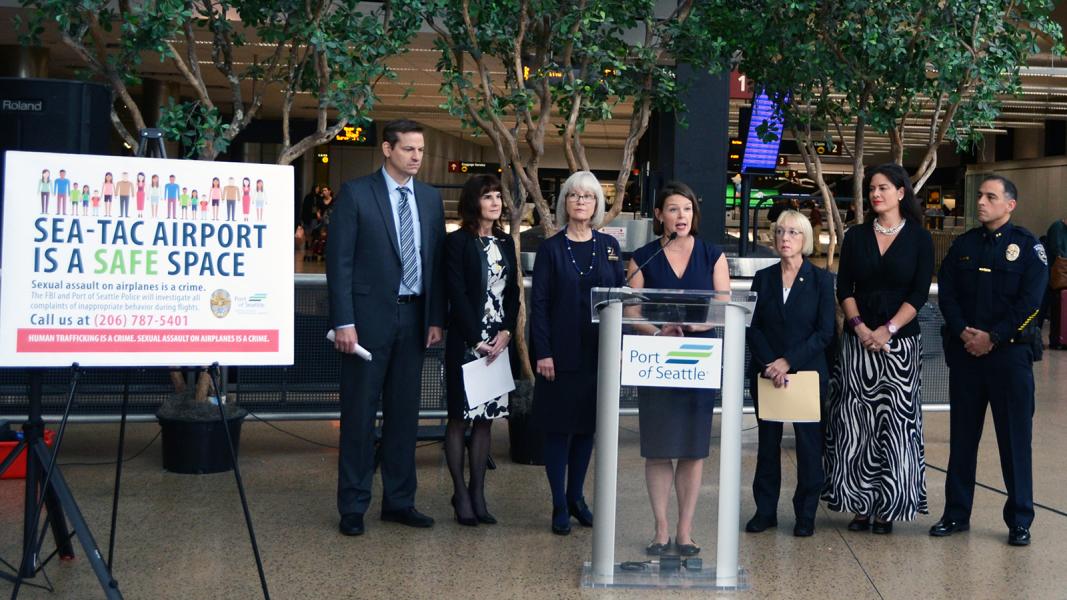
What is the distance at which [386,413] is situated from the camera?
547cm

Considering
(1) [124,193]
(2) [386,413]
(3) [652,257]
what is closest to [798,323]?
(3) [652,257]

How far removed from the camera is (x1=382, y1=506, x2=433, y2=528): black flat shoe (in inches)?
213

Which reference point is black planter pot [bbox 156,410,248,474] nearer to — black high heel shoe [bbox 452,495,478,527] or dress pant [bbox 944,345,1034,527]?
black high heel shoe [bbox 452,495,478,527]

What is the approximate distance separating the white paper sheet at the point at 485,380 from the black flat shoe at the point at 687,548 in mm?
1199

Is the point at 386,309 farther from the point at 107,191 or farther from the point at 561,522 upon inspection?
the point at 107,191

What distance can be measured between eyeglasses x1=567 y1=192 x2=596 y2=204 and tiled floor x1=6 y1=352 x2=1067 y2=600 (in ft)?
3.63

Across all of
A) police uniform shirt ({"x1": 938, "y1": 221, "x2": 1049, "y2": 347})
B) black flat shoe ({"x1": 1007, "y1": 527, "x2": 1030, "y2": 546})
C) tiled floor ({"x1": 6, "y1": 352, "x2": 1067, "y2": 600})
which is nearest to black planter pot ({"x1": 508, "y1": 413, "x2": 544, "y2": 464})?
tiled floor ({"x1": 6, "y1": 352, "x2": 1067, "y2": 600})

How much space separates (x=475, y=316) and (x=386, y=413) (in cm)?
59

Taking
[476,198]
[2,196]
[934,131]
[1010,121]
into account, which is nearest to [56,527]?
[2,196]

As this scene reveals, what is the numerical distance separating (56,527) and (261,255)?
4.37ft

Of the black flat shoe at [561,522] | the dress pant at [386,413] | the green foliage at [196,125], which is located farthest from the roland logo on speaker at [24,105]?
the black flat shoe at [561,522]

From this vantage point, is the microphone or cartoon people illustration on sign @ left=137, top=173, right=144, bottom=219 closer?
cartoon people illustration on sign @ left=137, top=173, right=144, bottom=219

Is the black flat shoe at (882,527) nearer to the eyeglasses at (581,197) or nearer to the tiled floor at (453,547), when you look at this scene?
the tiled floor at (453,547)

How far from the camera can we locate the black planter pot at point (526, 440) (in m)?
6.82
